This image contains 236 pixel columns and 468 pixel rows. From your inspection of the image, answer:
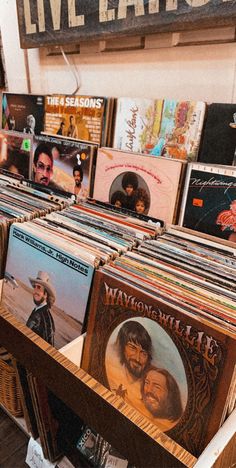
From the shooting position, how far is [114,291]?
75 centimetres

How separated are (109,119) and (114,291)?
65cm

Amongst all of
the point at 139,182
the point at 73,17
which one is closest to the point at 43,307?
the point at 139,182

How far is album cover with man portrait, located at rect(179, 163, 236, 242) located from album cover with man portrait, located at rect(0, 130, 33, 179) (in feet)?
2.32

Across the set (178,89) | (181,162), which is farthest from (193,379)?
(178,89)

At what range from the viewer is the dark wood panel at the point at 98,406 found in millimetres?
506

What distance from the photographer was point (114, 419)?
564 millimetres

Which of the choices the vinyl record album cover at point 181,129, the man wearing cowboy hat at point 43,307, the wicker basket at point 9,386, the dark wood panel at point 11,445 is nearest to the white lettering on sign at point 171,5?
the vinyl record album cover at point 181,129

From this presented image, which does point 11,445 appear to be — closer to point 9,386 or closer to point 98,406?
point 9,386

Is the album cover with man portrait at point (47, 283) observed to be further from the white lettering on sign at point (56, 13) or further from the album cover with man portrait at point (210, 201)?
the white lettering on sign at point (56, 13)

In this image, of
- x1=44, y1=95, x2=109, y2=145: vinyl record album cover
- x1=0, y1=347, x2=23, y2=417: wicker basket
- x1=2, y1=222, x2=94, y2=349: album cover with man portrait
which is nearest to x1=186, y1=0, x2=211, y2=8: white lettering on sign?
x1=44, y1=95, x2=109, y2=145: vinyl record album cover

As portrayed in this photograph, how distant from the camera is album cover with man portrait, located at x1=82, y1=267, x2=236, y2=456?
1.97ft

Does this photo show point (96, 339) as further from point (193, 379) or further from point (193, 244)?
point (193, 244)

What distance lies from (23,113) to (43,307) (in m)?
0.87

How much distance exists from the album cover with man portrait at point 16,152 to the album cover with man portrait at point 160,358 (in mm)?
769
